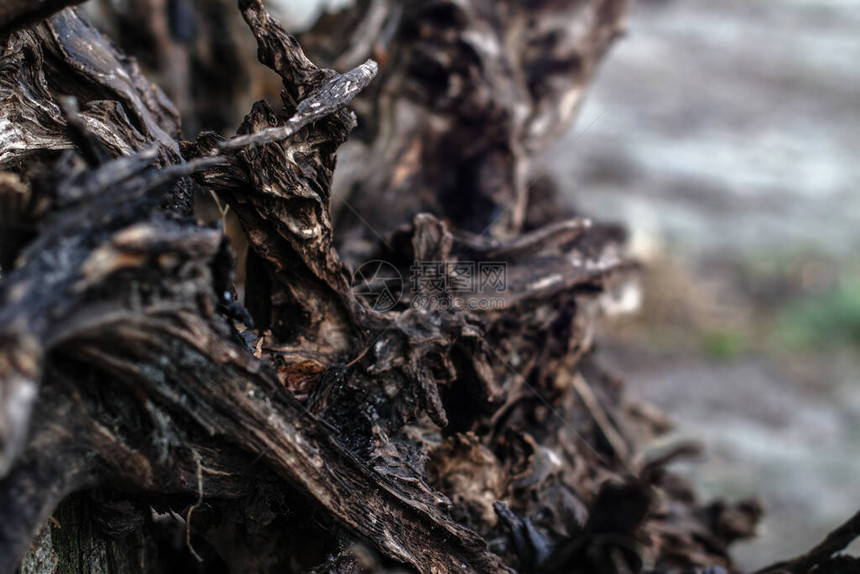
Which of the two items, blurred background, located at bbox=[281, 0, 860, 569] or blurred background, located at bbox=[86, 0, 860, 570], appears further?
blurred background, located at bbox=[281, 0, 860, 569]

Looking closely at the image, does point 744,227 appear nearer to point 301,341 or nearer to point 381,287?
point 381,287

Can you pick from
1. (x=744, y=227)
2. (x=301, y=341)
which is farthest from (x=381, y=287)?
(x=744, y=227)

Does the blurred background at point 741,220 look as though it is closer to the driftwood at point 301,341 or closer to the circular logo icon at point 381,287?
the driftwood at point 301,341

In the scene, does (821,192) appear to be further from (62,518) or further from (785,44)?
(62,518)

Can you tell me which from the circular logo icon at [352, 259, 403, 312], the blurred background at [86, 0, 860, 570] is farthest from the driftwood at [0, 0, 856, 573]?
the blurred background at [86, 0, 860, 570]

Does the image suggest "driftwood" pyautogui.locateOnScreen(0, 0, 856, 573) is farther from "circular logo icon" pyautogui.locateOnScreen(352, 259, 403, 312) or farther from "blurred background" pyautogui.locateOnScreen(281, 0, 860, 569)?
"blurred background" pyautogui.locateOnScreen(281, 0, 860, 569)

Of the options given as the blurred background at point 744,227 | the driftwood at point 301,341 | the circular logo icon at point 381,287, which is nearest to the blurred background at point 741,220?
the blurred background at point 744,227
